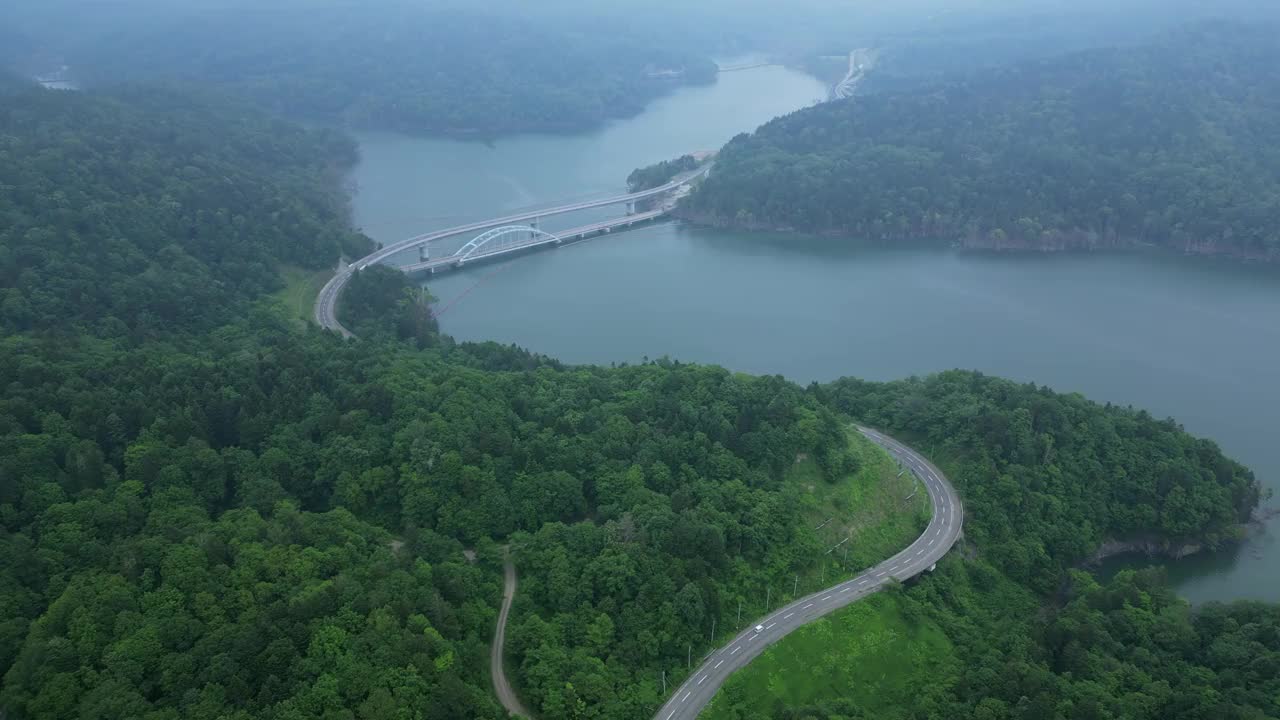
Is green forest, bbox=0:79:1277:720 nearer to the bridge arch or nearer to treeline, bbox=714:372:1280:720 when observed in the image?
treeline, bbox=714:372:1280:720

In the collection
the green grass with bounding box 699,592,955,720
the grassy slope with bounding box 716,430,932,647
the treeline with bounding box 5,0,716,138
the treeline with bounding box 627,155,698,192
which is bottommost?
the green grass with bounding box 699,592,955,720

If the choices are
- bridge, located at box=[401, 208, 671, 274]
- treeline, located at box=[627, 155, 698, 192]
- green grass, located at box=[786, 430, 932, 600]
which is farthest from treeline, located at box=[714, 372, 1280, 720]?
treeline, located at box=[627, 155, 698, 192]

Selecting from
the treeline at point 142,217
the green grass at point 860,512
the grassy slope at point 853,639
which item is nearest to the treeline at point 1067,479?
the green grass at point 860,512

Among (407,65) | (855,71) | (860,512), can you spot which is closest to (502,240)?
(860,512)

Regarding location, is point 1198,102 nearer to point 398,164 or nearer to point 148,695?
point 398,164

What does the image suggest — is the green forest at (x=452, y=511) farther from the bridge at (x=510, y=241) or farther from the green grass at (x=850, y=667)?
the bridge at (x=510, y=241)

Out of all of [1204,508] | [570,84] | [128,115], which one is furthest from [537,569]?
[570,84]
